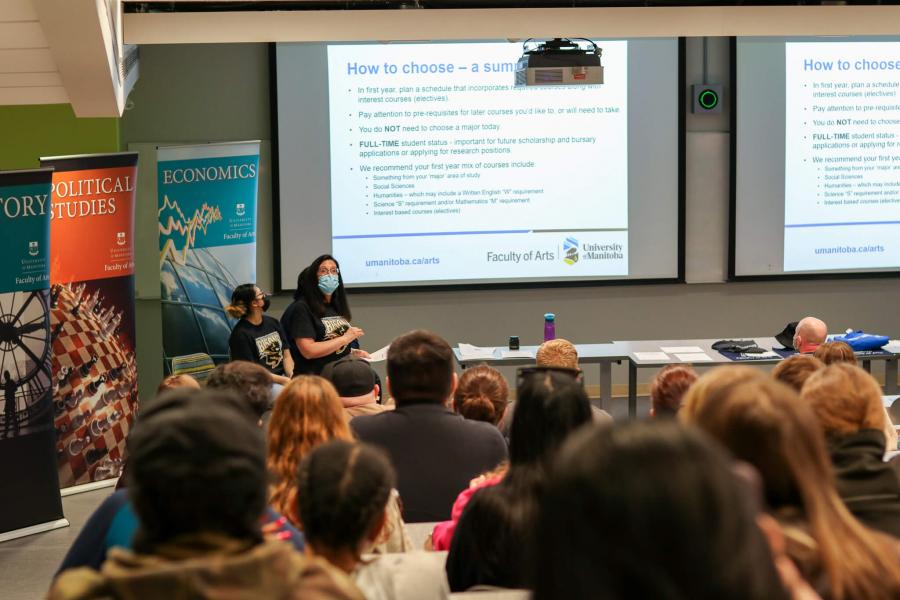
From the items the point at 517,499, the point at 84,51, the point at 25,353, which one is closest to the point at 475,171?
the point at 84,51

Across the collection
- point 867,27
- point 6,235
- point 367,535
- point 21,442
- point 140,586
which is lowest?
point 21,442

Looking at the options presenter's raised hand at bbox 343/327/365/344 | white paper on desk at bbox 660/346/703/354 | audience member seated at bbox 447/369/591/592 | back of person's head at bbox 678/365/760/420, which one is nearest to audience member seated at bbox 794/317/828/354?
white paper on desk at bbox 660/346/703/354

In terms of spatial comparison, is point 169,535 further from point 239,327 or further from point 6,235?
point 239,327

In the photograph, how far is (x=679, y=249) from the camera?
8.54 metres

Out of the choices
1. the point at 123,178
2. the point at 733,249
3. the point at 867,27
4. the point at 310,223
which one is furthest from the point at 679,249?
the point at 123,178

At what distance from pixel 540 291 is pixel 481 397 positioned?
4.77m

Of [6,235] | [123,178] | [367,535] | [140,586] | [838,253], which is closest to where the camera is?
[140,586]

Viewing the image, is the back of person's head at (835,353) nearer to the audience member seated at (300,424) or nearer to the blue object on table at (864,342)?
the audience member seated at (300,424)

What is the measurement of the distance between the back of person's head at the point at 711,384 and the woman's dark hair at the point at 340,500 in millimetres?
514

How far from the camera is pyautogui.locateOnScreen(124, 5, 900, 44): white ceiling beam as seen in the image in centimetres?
638

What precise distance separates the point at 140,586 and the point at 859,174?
27.4 ft

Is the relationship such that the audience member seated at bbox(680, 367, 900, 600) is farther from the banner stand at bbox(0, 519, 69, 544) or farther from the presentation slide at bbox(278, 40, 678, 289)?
the presentation slide at bbox(278, 40, 678, 289)

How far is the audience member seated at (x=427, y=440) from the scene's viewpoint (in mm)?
3031

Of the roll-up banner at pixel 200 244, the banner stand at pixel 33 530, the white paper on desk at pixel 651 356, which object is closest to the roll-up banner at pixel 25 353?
the banner stand at pixel 33 530
